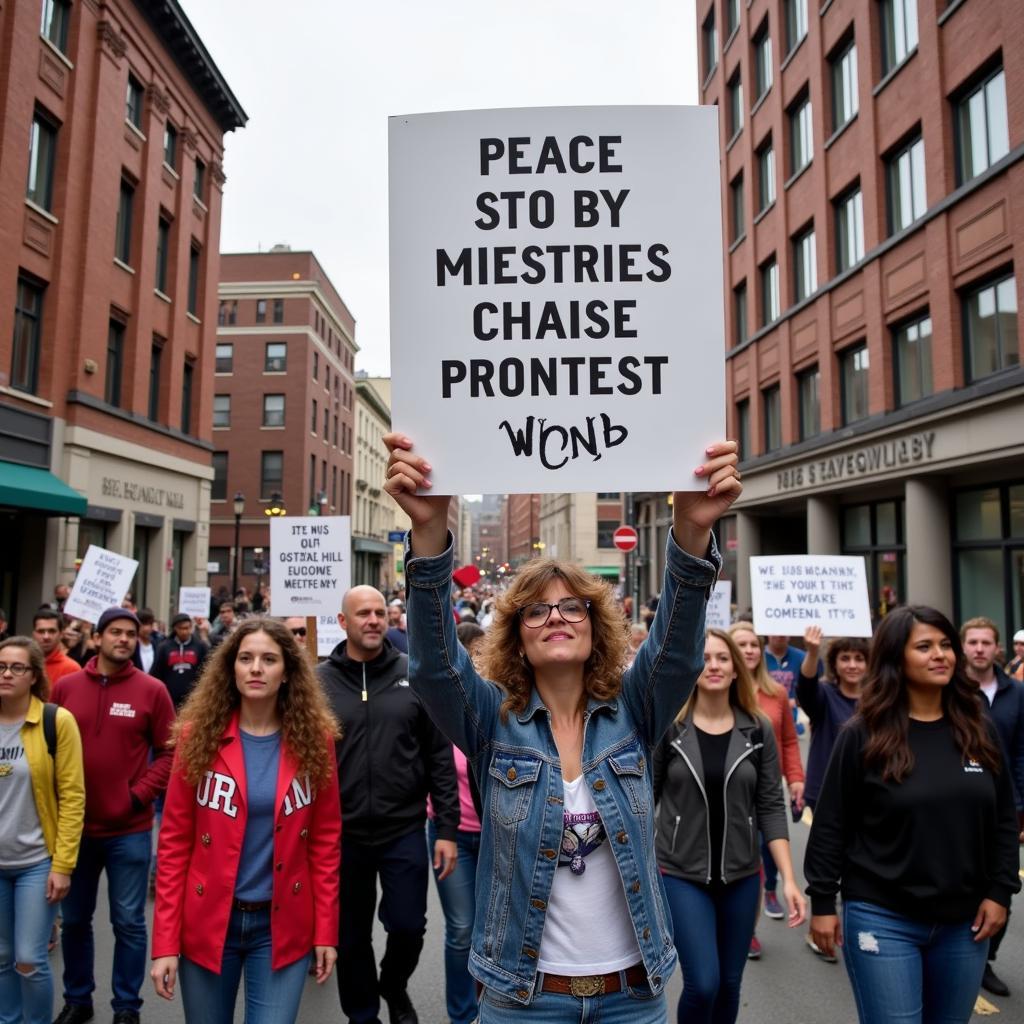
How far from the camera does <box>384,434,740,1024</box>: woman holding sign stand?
2.21 meters

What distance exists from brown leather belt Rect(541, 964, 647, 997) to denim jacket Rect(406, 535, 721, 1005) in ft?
0.20

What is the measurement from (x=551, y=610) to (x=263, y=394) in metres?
47.7

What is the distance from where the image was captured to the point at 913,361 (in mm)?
17141

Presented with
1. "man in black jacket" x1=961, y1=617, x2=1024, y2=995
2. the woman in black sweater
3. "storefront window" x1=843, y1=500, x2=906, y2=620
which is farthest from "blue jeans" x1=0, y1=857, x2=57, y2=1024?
"storefront window" x1=843, y1=500, x2=906, y2=620

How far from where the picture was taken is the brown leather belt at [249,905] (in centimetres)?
318

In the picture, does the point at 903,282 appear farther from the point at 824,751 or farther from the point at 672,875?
the point at 672,875

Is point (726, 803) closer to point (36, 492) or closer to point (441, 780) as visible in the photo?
point (441, 780)

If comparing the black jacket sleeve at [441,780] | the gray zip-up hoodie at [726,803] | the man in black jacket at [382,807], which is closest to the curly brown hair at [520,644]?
the gray zip-up hoodie at [726,803]

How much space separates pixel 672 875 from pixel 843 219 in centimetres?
2023

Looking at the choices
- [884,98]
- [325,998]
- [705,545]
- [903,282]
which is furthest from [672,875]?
[884,98]

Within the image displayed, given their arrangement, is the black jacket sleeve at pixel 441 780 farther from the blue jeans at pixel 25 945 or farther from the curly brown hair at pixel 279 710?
the blue jeans at pixel 25 945

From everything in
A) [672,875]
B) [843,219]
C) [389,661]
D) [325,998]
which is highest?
[843,219]

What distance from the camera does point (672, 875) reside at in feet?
12.2

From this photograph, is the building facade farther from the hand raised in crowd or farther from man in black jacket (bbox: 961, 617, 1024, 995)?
the hand raised in crowd
